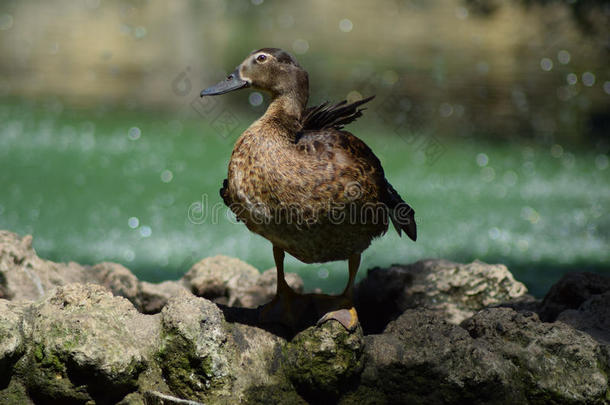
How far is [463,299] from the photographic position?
9.40 feet

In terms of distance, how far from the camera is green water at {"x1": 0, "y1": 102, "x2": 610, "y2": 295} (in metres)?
4.23

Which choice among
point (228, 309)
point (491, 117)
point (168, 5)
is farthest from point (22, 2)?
point (228, 309)

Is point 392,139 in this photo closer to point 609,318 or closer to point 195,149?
point 195,149

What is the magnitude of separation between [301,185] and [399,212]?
51 centimetres

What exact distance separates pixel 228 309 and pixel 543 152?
4.91 meters

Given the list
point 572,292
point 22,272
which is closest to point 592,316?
point 572,292

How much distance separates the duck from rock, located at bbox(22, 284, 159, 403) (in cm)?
49

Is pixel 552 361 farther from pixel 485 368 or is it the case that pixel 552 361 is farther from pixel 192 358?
pixel 192 358

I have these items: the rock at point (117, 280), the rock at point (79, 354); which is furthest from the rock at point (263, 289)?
the rock at point (79, 354)

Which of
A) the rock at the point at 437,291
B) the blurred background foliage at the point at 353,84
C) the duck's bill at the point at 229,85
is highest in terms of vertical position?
the blurred background foliage at the point at 353,84

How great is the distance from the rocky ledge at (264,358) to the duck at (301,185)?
148 mm

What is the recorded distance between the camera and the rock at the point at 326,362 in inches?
79.7

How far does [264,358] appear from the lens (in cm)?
206

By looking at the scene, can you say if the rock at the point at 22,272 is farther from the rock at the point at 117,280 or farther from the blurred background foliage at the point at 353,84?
the blurred background foliage at the point at 353,84
